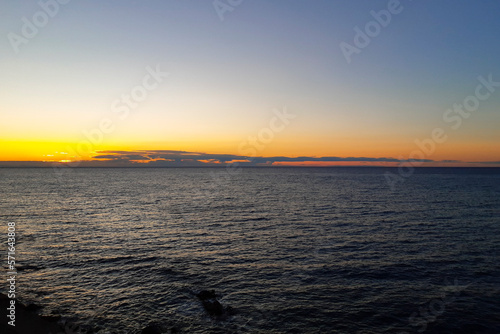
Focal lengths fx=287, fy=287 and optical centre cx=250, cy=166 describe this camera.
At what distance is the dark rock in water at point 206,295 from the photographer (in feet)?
75.7

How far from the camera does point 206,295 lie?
76.1 feet

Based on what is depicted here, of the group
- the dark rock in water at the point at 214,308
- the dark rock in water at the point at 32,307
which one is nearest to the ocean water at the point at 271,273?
the dark rock in water at the point at 32,307

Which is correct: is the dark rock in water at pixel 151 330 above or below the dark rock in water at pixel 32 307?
below

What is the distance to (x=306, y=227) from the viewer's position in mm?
48938

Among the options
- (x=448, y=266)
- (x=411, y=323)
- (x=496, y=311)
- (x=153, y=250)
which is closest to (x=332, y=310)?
(x=411, y=323)

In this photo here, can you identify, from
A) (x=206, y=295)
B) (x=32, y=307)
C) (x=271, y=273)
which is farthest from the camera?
(x=271, y=273)

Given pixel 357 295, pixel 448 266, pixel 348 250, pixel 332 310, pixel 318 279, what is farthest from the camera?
pixel 348 250

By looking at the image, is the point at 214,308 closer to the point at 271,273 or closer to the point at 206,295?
the point at 206,295

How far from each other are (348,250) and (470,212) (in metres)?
42.7

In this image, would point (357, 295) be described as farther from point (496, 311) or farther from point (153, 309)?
point (153, 309)
